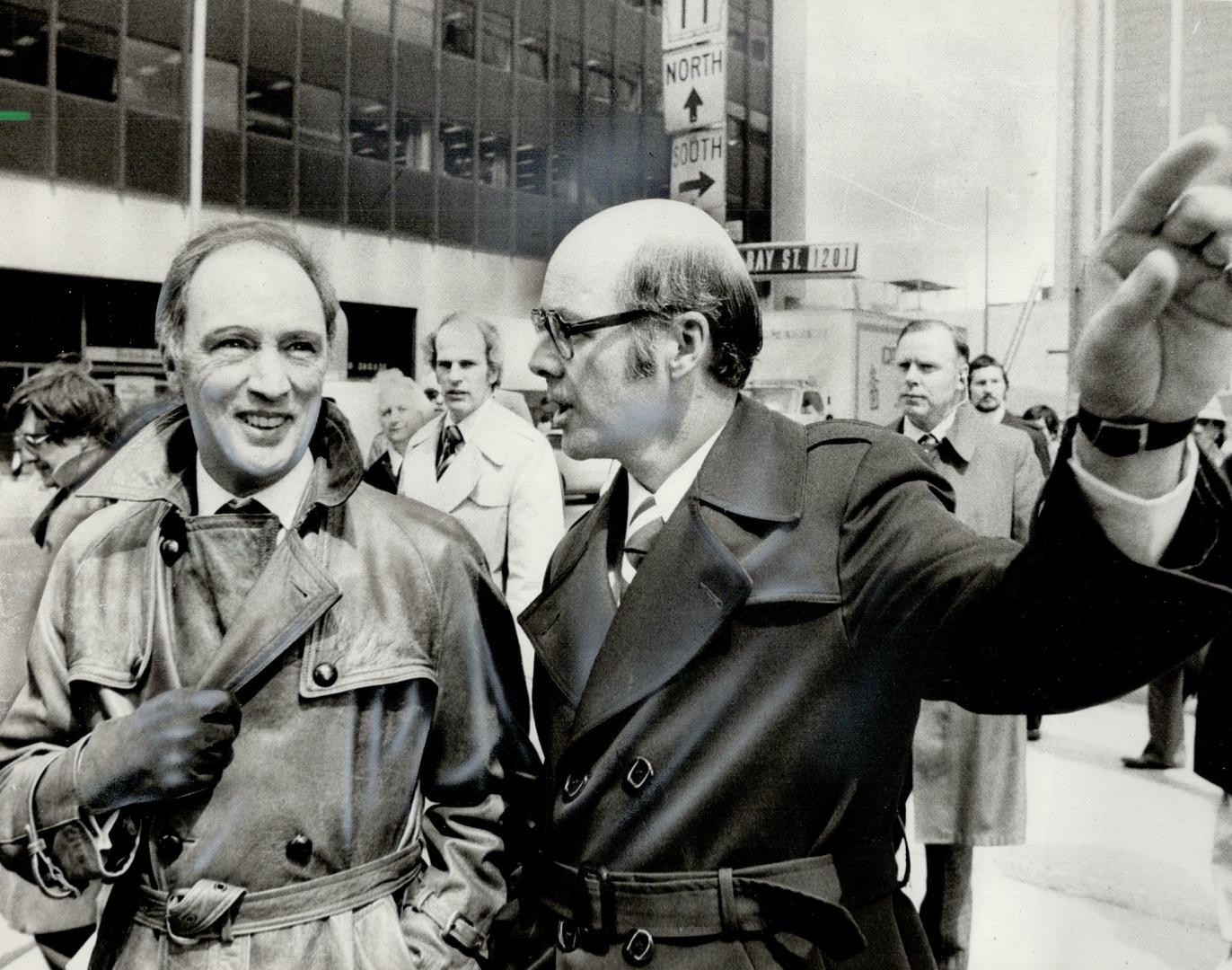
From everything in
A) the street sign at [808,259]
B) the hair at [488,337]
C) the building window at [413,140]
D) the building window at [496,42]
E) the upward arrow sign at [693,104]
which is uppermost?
the building window at [496,42]

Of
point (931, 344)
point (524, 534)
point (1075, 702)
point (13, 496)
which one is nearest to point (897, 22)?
point (931, 344)

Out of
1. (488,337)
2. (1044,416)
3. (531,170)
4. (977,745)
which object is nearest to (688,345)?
(977,745)

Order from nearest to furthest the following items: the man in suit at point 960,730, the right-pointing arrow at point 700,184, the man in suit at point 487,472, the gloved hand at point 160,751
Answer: the gloved hand at point 160,751 → the man in suit at point 960,730 → the man in suit at point 487,472 → the right-pointing arrow at point 700,184

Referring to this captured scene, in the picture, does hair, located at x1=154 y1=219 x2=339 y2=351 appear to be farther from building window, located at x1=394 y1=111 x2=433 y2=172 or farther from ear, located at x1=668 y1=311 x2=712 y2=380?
building window, located at x1=394 y1=111 x2=433 y2=172

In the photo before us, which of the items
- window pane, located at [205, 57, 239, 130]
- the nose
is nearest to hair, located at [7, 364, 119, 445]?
the nose

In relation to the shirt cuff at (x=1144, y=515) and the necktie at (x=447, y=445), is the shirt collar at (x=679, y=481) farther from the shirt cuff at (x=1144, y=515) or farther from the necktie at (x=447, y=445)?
the necktie at (x=447, y=445)

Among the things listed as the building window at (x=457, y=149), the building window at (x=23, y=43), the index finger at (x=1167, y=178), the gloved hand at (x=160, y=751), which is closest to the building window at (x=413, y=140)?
the building window at (x=457, y=149)

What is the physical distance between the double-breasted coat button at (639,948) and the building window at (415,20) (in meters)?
9.25

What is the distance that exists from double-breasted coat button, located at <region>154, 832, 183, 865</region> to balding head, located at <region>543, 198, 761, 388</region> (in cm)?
94

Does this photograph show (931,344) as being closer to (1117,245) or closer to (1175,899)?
→ (1175,899)

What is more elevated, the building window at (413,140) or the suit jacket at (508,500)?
the building window at (413,140)

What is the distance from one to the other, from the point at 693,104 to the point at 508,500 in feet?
11.0

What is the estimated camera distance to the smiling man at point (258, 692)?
1365mm

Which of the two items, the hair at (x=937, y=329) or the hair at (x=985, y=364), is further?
the hair at (x=985, y=364)
